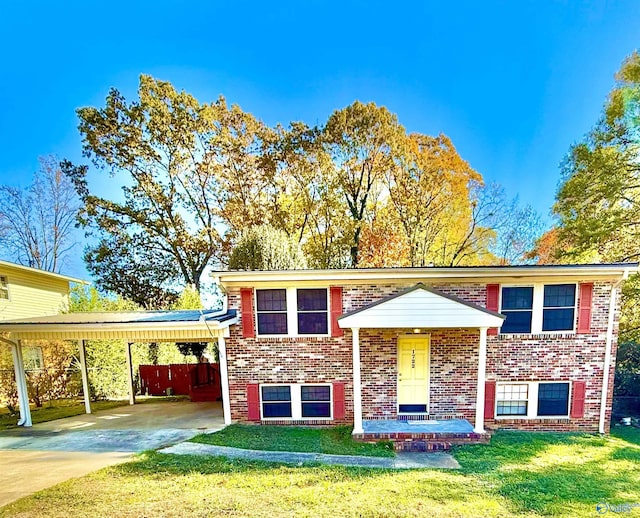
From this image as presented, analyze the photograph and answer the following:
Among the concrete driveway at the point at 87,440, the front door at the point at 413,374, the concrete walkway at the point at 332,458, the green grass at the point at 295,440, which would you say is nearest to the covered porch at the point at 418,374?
the front door at the point at 413,374

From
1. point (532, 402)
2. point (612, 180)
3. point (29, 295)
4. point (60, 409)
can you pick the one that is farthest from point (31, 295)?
point (612, 180)

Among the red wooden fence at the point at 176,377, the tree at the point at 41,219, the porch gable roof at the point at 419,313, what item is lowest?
the red wooden fence at the point at 176,377

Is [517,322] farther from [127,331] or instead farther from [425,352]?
[127,331]

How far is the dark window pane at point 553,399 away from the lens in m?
8.23

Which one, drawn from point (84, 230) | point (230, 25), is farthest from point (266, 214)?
point (84, 230)

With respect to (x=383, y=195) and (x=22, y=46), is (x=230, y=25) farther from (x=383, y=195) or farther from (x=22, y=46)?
(x=383, y=195)

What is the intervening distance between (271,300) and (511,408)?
7231mm

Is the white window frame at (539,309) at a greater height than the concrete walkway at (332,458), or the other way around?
the white window frame at (539,309)

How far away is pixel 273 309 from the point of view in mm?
8453

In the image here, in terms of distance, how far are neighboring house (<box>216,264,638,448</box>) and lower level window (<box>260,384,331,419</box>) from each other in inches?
1.1

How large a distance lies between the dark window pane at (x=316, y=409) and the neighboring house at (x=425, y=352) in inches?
1.1

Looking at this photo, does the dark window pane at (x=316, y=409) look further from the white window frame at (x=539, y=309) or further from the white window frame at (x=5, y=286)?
the white window frame at (x=5, y=286)

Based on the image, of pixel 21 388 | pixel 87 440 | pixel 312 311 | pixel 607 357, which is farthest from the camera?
pixel 21 388

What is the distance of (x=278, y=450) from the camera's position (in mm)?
6555
